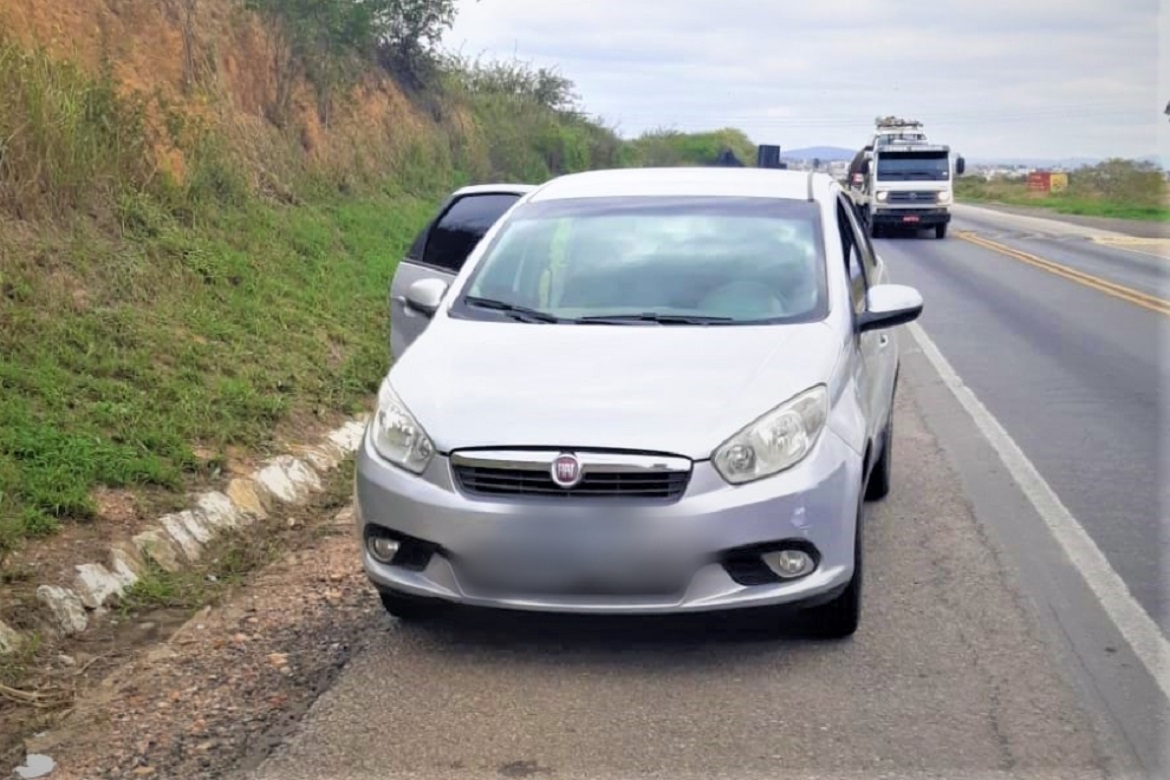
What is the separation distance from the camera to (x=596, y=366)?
533 centimetres

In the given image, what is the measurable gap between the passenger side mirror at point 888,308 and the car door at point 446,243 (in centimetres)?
315

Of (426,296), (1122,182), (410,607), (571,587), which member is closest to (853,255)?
(426,296)

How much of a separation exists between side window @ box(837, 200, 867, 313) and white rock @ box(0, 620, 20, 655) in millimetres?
3661

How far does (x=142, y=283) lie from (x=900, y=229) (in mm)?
29033

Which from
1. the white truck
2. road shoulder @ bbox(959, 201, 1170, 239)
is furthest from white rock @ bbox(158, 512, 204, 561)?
road shoulder @ bbox(959, 201, 1170, 239)

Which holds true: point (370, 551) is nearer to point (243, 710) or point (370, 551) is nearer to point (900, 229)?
point (243, 710)

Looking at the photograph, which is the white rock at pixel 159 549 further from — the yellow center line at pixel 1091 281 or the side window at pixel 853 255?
the yellow center line at pixel 1091 281

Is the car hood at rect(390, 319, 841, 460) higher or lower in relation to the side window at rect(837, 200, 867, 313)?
lower

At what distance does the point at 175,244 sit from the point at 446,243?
2.50 metres

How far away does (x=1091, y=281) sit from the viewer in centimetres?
2088

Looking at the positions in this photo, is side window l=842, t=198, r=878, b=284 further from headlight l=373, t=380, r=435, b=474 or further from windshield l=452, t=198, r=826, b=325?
headlight l=373, t=380, r=435, b=474

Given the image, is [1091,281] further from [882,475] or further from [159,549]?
[159,549]

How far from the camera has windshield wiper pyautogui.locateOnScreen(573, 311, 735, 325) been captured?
5.81 metres

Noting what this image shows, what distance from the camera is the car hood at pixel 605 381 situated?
4.87 metres
